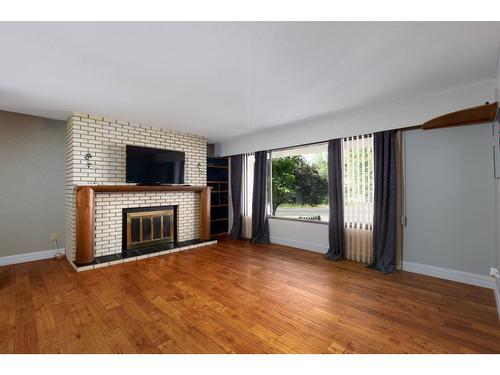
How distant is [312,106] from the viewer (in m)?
3.25

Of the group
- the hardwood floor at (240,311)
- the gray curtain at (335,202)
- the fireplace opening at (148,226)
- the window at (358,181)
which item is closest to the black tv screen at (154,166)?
the fireplace opening at (148,226)

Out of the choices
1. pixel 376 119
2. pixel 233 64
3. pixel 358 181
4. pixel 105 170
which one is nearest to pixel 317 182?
pixel 358 181

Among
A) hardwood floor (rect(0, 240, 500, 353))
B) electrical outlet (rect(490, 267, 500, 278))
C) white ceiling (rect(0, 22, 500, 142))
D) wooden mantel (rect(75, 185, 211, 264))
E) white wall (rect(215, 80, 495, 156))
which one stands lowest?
hardwood floor (rect(0, 240, 500, 353))

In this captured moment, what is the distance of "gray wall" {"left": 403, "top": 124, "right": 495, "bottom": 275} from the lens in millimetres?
2598

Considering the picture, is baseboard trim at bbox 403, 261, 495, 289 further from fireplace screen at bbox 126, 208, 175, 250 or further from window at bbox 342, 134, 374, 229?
fireplace screen at bbox 126, 208, 175, 250

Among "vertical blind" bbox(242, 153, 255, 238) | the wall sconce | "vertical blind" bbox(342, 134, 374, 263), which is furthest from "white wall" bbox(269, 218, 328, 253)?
the wall sconce

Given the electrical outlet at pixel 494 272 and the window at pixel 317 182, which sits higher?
the window at pixel 317 182

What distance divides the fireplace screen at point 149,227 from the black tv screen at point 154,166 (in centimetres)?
65

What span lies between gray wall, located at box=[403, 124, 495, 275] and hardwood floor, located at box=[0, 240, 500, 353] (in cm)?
38

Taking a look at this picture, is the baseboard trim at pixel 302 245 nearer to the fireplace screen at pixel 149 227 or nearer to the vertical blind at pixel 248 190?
the vertical blind at pixel 248 190

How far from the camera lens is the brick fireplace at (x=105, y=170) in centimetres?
353

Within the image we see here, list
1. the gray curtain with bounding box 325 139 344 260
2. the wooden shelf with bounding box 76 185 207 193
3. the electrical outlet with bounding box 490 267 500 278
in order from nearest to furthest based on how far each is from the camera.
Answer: the electrical outlet with bounding box 490 267 500 278
the wooden shelf with bounding box 76 185 207 193
the gray curtain with bounding box 325 139 344 260

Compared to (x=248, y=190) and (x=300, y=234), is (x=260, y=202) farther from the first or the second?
(x=300, y=234)
